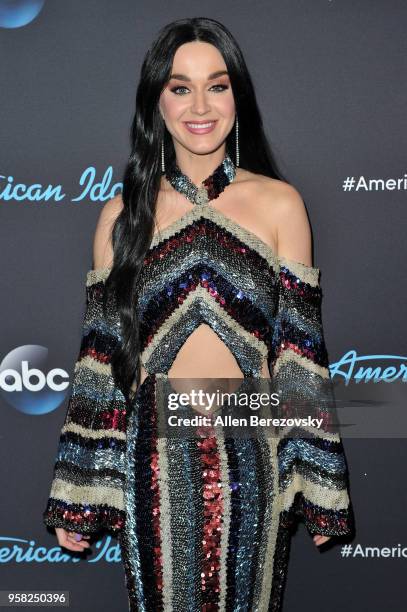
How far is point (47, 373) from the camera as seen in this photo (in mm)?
2818

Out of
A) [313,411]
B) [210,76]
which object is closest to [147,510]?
[313,411]

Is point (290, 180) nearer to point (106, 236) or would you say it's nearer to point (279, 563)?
point (106, 236)

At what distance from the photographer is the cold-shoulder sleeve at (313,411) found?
2.14 m

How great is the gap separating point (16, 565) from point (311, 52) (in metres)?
2.03

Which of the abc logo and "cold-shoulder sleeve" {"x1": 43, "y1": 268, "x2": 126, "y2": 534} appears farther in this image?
the abc logo

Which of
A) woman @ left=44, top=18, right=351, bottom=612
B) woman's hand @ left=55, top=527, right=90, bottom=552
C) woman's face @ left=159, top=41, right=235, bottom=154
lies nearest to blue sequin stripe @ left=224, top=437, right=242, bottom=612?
woman @ left=44, top=18, right=351, bottom=612

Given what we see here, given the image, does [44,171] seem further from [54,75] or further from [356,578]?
[356,578]

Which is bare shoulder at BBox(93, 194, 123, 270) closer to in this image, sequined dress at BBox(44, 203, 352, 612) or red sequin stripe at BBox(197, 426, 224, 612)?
sequined dress at BBox(44, 203, 352, 612)

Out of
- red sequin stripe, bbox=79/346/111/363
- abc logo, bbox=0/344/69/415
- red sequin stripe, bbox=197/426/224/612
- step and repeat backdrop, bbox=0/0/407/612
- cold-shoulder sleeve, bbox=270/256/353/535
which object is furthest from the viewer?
abc logo, bbox=0/344/69/415

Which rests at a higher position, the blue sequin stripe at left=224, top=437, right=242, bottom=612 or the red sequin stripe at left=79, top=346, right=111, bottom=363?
the red sequin stripe at left=79, top=346, right=111, bottom=363

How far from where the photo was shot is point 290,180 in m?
2.71

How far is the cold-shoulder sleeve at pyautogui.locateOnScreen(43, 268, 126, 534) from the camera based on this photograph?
223cm

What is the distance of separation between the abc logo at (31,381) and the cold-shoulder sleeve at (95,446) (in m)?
0.58

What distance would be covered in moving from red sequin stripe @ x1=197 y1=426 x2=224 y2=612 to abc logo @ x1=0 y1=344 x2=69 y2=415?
910 mm
